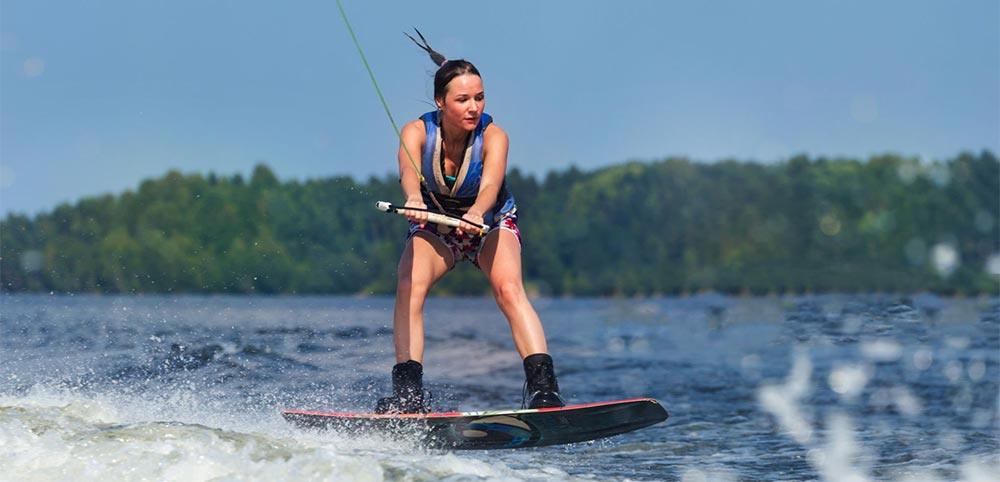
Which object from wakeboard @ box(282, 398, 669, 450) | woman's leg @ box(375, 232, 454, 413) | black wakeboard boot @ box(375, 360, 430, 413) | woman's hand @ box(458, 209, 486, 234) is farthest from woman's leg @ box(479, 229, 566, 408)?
black wakeboard boot @ box(375, 360, 430, 413)

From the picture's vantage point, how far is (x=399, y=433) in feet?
18.4

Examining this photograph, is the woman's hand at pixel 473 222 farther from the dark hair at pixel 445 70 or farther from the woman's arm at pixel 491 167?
the dark hair at pixel 445 70

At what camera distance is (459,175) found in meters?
6.01

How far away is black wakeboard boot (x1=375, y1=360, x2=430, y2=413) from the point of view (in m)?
5.86

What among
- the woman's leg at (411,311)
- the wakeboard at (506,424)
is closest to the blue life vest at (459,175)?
the woman's leg at (411,311)

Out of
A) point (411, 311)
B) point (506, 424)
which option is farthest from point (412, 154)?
point (506, 424)

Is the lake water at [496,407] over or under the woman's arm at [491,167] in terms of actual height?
under

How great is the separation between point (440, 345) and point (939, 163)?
116581 mm

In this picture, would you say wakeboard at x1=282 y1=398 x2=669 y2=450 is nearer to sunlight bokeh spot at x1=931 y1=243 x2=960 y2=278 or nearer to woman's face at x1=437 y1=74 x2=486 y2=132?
woman's face at x1=437 y1=74 x2=486 y2=132

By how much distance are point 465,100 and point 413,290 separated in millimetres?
1071

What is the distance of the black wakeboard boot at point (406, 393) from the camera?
231 inches

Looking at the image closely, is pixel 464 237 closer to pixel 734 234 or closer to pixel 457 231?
pixel 457 231

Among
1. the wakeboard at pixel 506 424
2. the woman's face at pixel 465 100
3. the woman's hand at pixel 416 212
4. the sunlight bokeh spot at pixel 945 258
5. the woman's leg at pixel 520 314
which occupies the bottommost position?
the sunlight bokeh spot at pixel 945 258

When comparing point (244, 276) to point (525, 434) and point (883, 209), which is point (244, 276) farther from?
point (525, 434)
